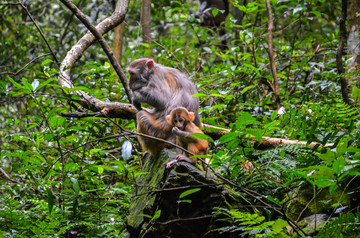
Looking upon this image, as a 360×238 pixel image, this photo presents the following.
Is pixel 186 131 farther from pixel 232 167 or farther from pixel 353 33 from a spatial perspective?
pixel 353 33

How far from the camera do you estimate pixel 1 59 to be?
564 inches

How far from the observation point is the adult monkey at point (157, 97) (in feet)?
20.9

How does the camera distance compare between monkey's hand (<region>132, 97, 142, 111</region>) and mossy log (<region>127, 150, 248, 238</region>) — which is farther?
monkey's hand (<region>132, 97, 142, 111</region>)

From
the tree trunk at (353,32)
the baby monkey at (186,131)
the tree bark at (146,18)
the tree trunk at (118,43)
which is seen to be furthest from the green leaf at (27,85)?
the tree trunk at (118,43)

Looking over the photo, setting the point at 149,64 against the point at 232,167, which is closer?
the point at 232,167

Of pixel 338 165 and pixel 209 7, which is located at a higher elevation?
pixel 209 7

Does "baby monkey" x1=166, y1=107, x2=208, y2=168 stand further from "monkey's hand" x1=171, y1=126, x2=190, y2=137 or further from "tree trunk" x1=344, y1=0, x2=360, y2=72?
"tree trunk" x1=344, y1=0, x2=360, y2=72

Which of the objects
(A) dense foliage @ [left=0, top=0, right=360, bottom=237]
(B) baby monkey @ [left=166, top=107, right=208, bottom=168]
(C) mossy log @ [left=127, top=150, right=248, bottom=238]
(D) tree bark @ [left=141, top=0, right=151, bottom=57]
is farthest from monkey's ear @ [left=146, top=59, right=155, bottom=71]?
(D) tree bark @ [left=141, top=0, right=151, bottom=57]

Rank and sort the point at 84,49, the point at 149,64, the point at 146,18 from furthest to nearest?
the point at 146,18 < the point at 84,49 < the point at 149,64

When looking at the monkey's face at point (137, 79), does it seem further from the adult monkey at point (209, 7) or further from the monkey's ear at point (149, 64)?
the adult monkey at point (209, 7)

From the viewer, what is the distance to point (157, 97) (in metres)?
6.58

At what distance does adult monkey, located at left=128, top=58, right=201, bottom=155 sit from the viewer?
636 cm

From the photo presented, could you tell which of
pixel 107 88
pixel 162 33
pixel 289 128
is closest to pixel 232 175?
pixel 289 128

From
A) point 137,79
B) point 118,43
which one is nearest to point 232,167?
point 137,79
